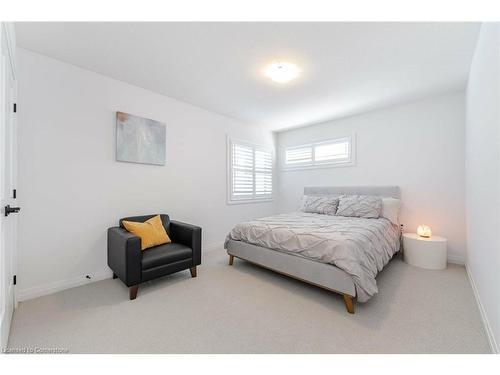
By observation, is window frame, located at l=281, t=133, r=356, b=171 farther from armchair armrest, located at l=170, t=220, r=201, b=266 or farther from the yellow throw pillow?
the yellow throw pillow

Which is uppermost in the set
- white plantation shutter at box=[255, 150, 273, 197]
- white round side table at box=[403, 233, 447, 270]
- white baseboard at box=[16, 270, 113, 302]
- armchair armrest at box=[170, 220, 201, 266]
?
white plantation shutter at box=[255, 150, 273, 197]

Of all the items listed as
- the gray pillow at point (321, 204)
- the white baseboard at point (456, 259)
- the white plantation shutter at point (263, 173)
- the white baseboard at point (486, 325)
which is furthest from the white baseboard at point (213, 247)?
the white baseboard at point (456, 259)

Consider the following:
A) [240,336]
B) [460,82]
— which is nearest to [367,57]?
[460,82]

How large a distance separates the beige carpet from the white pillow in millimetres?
945

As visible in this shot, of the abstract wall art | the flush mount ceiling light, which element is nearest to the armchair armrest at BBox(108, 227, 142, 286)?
the abstract wall art

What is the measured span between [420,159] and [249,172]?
2999 millimetres

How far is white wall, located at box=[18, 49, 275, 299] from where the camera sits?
2125 mm

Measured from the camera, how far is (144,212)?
9.66 ft

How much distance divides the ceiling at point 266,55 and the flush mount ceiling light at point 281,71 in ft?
0.25

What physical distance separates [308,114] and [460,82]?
6.82 ft

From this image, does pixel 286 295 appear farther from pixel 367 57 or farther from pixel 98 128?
pixel 98 128

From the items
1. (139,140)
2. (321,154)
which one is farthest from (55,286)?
(321,154)

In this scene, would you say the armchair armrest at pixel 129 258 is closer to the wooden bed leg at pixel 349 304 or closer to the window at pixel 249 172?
the wooden bed leg at pixel 349 304

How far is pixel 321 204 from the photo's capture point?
3859mm
